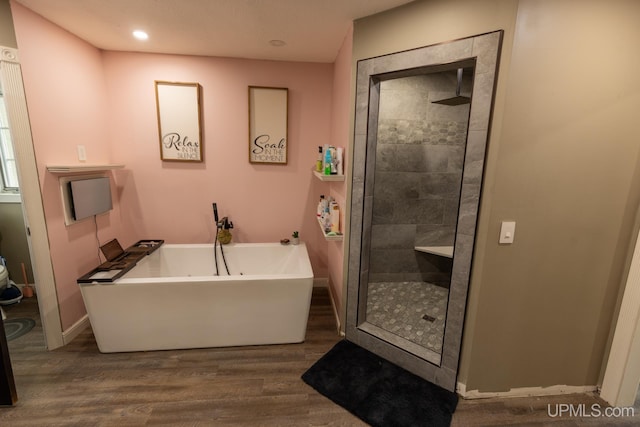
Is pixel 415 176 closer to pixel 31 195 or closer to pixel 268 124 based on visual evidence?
pixel 268 124

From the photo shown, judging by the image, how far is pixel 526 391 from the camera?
6.22 ft

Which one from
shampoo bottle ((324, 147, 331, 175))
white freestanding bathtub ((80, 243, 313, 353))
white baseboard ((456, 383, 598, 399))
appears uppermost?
shampoo bottle ((324, 147, 331, 175))

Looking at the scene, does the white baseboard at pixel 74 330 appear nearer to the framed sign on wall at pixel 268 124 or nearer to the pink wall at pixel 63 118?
the pink wall at pixel 63 118

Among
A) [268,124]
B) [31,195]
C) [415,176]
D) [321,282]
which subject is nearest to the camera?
[31,195]

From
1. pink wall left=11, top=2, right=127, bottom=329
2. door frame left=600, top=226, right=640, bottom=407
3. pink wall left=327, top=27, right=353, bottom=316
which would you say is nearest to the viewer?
door frame left=600, top=226, right=640, bottom=407

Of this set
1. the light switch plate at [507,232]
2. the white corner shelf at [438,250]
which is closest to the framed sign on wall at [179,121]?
the white corner shelf at [438,250]

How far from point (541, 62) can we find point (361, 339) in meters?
2.17

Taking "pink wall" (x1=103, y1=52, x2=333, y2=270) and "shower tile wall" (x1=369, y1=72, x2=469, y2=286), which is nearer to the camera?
"pink wall" (x1=103, y1=52, x2=333, y2=270)

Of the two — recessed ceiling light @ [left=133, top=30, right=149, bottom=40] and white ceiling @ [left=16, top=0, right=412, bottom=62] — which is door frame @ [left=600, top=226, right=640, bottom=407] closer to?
white ceiling @ [left=16, top=0, right=412, bottom=62]

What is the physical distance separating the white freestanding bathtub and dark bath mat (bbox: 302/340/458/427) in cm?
43

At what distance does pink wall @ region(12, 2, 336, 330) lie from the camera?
2.43 meters

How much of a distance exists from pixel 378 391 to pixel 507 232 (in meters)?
1.32

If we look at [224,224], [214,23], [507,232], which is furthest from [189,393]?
[214,23]

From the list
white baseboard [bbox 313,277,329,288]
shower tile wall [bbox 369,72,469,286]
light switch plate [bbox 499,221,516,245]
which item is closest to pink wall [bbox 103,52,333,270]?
white baseboard [bbox 313,277,329,288]
